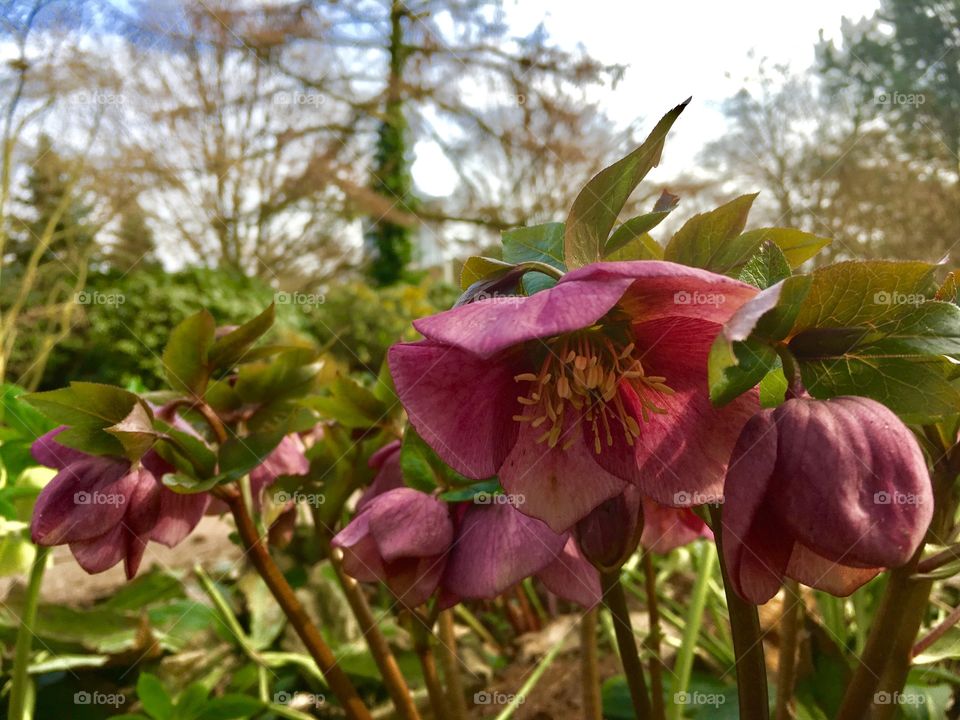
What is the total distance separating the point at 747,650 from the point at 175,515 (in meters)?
0.31

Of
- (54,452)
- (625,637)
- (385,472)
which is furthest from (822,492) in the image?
(54,452)

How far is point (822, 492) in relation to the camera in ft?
0.65

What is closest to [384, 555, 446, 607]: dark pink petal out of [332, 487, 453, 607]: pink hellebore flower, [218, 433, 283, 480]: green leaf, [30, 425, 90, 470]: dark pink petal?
[332, 487, 453, 607]: pink hellebore flower

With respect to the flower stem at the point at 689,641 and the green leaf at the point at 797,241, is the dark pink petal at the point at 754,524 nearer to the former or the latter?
the green leaf at the point at 797,241

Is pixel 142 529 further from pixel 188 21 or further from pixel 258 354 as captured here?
pixel 188 21

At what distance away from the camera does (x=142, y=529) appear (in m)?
0.35

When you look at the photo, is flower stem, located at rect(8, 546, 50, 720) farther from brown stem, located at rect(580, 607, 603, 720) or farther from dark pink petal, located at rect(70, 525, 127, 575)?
brown stem, located at rect(580, 607, 603, 720)

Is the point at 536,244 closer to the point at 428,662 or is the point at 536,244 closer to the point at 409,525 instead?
the point at 409,525

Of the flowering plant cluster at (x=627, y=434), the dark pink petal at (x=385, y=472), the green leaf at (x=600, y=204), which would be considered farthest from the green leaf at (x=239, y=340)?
the green leaf at (x=600, y=204)

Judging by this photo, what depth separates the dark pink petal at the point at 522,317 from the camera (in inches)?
7.7

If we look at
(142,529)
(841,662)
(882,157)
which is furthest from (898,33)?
(142,529)

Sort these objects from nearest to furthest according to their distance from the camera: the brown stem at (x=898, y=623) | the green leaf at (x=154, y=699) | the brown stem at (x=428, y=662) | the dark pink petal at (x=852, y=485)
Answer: the dark pink petal at (x=852, y=485) → the brown stem at (x=898, y=623) → the brown stem at (x=428, y=662) → the green leaf at (x=154, y=699)

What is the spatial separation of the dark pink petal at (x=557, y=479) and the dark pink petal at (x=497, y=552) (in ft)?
0.14

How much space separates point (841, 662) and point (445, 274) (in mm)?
6492
